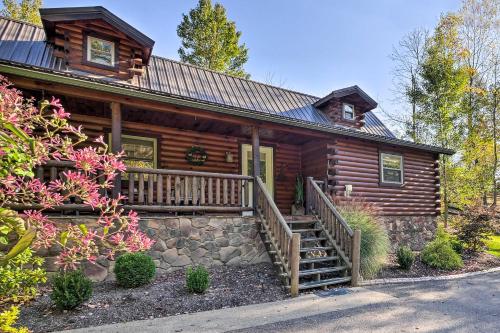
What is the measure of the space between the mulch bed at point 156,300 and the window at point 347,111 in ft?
22.8

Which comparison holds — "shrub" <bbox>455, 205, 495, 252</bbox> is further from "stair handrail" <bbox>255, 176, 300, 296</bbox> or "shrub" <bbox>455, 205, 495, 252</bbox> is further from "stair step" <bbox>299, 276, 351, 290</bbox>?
"stair handrail" <bbox>255, 176, 300, 296</bbox>

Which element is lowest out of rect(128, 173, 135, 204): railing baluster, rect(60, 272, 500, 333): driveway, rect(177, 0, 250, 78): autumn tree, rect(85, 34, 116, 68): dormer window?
rect(60, 272, 500, 333): driveway

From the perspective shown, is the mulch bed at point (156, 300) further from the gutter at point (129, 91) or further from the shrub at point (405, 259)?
the gutter at point (129, 91)

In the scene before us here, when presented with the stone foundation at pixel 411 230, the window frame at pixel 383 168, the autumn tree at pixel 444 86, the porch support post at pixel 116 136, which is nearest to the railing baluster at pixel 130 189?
the porch support post at pixel 116 136

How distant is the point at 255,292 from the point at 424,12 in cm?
1805

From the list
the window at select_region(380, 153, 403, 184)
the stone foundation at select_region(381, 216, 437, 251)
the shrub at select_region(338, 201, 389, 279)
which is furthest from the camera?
the window at select_region(380, 153, 403, 184)

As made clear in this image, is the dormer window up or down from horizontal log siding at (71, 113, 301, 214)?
up

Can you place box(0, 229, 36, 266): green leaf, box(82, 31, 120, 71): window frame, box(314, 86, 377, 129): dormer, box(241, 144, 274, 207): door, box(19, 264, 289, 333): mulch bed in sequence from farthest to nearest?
box(314, 86, 377, 129): dormer
box(241, 144, 274, 207): door
box(82, 31, 120, 71): window frame
box(19, 264, 289, 333): mulch bed
box(0, 229, 36, 266): green leaf

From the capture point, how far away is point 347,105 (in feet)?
37.7

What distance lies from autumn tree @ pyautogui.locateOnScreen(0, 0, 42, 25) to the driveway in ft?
66.0

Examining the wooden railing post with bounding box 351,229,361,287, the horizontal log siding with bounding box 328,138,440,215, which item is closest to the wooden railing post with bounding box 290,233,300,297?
the wooden railing post with bounding box 351,229,361,287

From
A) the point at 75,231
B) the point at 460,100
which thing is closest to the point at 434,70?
the point at 460,100

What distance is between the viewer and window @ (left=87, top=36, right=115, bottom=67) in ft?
25.7

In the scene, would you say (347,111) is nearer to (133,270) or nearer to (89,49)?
(89,49)
